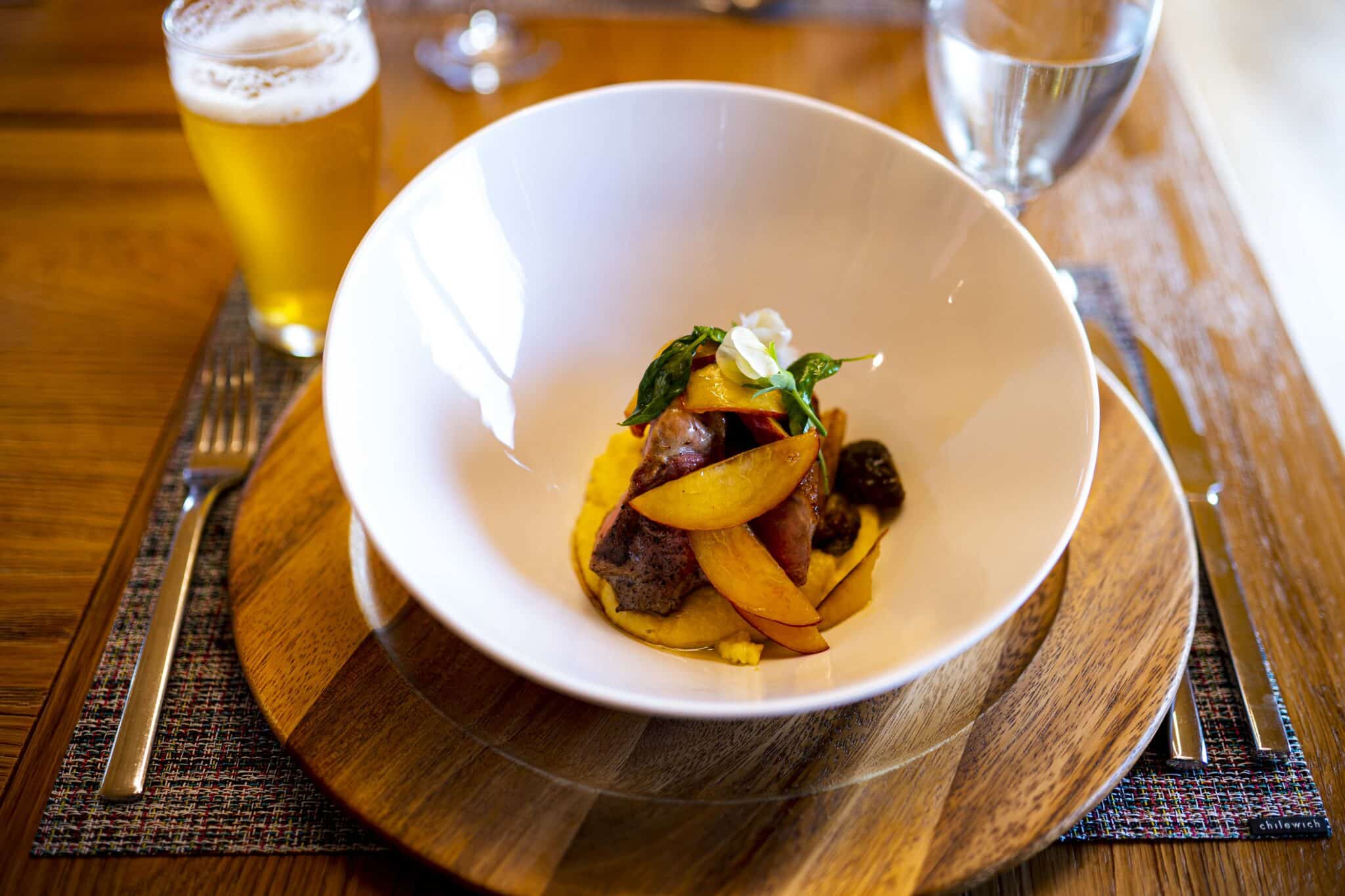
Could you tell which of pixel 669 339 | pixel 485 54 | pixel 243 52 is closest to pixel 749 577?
pixel 669 339

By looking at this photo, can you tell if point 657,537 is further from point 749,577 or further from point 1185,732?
point 1185,732

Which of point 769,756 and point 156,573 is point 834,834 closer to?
point 769,756

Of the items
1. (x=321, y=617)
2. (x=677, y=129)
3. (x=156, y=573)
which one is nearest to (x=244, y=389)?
(x=156, y=573)

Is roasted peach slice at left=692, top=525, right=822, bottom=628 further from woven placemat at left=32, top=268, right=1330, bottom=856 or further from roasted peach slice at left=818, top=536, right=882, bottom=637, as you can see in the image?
woven placemat at left=32, top=268, right=1330, bottom=856

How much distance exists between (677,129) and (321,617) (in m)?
0.82

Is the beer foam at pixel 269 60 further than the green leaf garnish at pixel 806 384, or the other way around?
the beer foam at pixel 269 60

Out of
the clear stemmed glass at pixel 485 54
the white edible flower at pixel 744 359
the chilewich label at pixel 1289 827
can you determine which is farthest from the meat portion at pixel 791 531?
the clear stemmed glass at pixel 485 54

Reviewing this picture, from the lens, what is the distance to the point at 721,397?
109 centimetres

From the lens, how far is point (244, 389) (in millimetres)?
1483

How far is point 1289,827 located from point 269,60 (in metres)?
1.65

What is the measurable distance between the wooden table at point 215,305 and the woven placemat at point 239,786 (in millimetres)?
19

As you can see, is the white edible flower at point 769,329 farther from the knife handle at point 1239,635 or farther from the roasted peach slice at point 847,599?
the knife handle at point 1239,635

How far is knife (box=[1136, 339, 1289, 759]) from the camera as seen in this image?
113 centimetres

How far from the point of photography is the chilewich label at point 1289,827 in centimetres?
104
